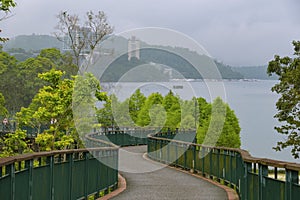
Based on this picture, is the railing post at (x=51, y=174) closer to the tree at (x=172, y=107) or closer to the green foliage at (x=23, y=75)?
the tree at (x=172, y=107)

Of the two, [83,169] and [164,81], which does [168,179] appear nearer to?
[83,169]

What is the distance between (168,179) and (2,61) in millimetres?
60695

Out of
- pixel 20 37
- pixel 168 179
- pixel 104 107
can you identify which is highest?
pixel 20 37

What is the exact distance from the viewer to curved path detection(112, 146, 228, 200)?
14.2 m

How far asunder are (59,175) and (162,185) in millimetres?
7335

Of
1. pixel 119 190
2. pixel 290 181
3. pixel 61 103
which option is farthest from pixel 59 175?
pixel 61 103

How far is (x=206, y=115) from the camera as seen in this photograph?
222ft

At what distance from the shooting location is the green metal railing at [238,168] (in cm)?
711

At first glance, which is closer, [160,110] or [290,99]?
[290,99]

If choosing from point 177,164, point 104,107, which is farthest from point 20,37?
point 177,164

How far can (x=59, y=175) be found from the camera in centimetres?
991

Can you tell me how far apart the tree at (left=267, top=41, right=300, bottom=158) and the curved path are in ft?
53.3

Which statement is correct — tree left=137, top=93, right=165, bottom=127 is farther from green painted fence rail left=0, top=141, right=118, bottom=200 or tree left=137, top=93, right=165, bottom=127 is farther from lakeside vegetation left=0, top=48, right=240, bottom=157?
green painted fence rail left=0, top=141, right=118, bottom=200

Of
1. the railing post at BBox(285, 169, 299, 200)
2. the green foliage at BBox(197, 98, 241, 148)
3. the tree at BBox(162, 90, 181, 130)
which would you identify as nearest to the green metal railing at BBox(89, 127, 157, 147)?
the green foliage at BBox(197, 98, 241, 148)
